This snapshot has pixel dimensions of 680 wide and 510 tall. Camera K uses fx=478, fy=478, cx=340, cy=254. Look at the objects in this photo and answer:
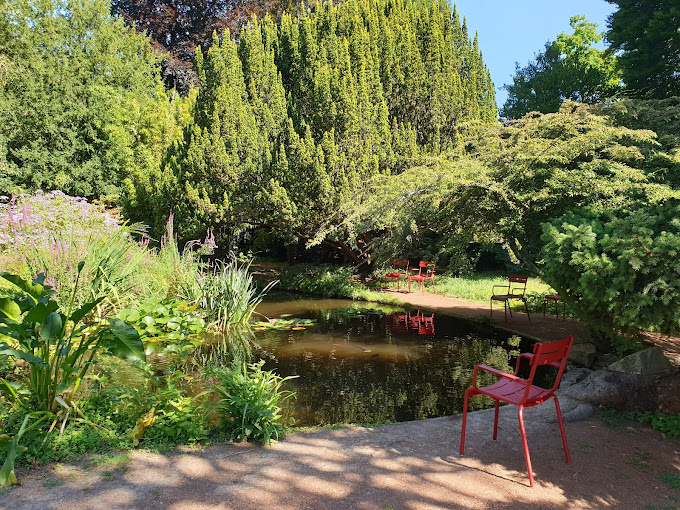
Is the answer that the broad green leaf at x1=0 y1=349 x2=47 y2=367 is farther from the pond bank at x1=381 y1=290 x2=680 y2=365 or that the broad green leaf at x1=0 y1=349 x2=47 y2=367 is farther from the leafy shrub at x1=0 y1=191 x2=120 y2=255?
the pond bank at x1=381 y1=290 x2=680 y2=365

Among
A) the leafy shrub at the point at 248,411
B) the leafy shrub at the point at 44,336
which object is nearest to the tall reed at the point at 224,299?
the leafy shrub at the point at 248,411

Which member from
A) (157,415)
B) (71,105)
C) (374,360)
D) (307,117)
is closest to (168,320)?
(374,360)

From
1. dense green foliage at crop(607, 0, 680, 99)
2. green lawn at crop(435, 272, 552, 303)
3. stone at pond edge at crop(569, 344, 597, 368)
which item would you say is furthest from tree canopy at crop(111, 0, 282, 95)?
stone at pond edge at crop(569, 344, 597, 368)

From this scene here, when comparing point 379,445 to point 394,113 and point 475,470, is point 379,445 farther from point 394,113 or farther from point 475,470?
point 394,113

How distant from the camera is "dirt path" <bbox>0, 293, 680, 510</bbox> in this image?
2727 mm

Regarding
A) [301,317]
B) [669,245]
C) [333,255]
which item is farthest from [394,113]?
[669,245]

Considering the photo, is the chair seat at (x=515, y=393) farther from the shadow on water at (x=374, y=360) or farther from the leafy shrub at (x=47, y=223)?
the leafy shrub at (x=47, y=223)

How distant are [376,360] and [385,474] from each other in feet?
10.8

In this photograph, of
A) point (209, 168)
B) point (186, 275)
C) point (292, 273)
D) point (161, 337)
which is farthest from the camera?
point (292, 273)

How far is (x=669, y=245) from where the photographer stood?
11.8 feet

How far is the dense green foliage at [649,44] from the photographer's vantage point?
12734 mm

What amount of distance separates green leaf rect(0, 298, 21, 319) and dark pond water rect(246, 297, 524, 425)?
2450mm

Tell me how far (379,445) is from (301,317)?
5.98 m

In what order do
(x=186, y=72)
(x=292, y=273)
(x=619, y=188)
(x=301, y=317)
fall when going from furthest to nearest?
(x=186, y=72)
(x=292, y=273)
(x=301, y=317)
(x=619, y=188)
